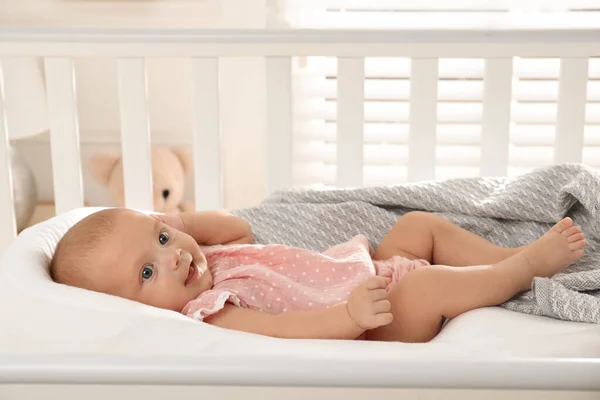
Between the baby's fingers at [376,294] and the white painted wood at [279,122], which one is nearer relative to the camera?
the baby's fingers at [376,294]

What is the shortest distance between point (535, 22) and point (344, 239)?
0.93 metres

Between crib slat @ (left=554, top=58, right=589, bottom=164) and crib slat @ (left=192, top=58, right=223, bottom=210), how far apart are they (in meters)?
0.60

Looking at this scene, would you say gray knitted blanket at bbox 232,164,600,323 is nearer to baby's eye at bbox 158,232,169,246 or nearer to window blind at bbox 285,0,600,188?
baby's eye at bbox 158,232,169,246

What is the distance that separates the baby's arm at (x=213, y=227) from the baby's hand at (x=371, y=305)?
0.36 meters

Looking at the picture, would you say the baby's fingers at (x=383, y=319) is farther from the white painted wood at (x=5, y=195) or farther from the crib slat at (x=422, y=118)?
the white painted wood at (x=5, y=195)

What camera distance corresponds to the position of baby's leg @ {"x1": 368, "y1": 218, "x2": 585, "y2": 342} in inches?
37.0

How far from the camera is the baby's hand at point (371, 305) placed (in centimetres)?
84

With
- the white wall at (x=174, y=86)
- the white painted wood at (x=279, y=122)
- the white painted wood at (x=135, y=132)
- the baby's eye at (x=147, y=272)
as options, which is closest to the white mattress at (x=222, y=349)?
the baby's eye at (x=147, y=272)

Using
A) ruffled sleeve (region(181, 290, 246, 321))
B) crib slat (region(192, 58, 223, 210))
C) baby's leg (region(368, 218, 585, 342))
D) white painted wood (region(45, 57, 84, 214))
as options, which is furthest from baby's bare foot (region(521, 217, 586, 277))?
white painted wood (region(45, 57, 84, 214))

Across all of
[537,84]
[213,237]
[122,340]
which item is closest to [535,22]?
[537,84]

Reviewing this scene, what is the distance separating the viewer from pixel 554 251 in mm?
965

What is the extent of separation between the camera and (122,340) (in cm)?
82

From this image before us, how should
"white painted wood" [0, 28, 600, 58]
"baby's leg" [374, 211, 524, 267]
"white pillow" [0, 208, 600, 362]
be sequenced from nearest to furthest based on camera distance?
1. "white pillow" [0, 208, 600, 362]
2. "baby's leg" [374, 211, 524, 267]
3. "white painted wood" [0, 28, 600, 58]

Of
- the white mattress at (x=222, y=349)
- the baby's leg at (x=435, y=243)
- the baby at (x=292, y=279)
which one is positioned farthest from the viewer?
the baby's leg at (x=435, y=243)
